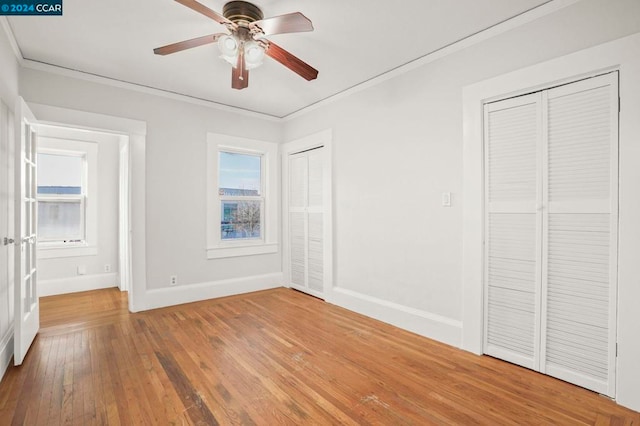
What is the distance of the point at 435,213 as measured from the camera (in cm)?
298

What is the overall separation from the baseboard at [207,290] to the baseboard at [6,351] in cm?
126

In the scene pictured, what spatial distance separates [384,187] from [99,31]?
2928 mm

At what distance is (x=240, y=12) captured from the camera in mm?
2217

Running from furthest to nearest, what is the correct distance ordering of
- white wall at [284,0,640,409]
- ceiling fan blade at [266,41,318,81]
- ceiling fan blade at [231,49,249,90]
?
ceiling fan blade at [231,49,249,90] → ceiling fan blade at [266,41,318,81] → white wall at [284,0,640,409]

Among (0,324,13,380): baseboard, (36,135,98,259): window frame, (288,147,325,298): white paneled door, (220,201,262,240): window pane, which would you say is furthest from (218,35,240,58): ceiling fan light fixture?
(36,135,98,259): window frame

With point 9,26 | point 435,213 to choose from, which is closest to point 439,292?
point 435,213

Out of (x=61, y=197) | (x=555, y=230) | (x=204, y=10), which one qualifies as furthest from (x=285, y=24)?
(x=61, y=197)

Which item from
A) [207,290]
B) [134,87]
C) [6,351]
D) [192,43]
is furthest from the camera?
[207,290]

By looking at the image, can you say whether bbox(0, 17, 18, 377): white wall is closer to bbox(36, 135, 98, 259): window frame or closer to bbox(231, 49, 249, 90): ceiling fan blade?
bbox(231, 49, 249, 90): ceiling fan blade

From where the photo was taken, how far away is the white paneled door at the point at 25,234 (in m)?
2.40

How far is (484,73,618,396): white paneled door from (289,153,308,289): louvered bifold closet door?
8.43ft

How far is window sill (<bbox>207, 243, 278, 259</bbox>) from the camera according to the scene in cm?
433

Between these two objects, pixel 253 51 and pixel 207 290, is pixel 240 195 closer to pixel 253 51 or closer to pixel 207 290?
pixel 207 290

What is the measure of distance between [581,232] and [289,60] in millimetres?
2454
